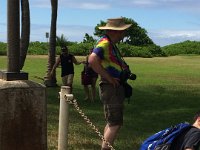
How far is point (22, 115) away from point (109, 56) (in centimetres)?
128

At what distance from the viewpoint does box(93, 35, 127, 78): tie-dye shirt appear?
6.64 metres

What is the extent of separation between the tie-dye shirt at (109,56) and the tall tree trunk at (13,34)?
1.04 m

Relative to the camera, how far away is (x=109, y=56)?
6684mm

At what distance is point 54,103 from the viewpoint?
14.2 meters

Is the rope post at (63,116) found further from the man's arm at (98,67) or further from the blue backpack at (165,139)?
the blue backpack at (165,139)

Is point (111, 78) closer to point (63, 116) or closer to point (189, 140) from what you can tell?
point (63, 116)

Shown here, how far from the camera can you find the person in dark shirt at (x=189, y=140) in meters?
4.50

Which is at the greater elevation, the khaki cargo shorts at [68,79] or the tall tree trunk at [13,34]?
the tall tree trunk at [13,34]

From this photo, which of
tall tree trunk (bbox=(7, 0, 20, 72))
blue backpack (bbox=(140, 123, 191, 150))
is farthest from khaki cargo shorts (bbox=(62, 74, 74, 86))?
blue backpack (bbox=(140, 123, 191, 150))

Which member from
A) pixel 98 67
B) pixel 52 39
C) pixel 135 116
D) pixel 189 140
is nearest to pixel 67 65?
pixel 135 116

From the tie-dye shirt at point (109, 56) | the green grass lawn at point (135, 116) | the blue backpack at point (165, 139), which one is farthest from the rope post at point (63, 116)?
the green grass lawn at point (135, 116)

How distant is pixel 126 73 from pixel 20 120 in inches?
55.6

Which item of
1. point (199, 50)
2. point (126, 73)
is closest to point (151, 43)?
point (199, 50)

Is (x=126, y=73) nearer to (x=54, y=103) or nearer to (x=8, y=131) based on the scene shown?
(x=8, y=131)
